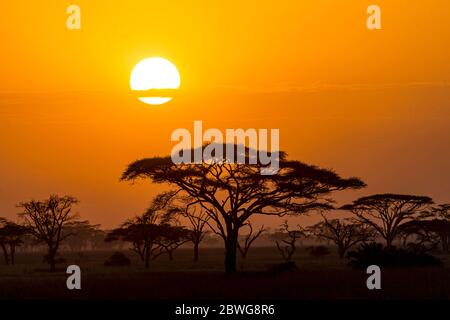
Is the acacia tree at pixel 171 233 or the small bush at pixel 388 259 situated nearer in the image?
the small bush at pixel 388 259

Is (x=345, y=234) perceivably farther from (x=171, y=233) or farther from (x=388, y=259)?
(x=388, y=259)

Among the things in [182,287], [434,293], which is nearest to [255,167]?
[182,287]

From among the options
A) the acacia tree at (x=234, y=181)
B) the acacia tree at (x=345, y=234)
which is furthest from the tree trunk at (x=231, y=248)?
the acacia tree at (x=345, y=234)

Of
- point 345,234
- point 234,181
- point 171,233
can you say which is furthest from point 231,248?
point 345,234

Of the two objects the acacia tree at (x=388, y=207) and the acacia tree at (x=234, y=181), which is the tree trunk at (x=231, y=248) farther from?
the acacia tree at (x=388, y=207)

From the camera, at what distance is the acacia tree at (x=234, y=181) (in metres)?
48.0

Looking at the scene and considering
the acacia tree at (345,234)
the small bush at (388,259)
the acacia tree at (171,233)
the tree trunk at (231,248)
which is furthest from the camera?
the acacia tree at (345,234)

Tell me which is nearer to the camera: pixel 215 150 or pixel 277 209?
pixel 215 150

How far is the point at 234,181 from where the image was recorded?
48.7m

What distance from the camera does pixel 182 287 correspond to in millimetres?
34594
